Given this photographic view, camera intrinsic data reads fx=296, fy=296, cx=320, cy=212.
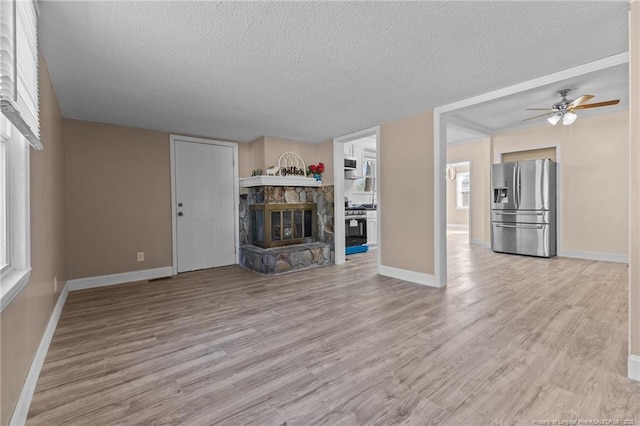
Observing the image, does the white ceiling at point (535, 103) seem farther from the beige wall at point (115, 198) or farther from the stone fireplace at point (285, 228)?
the beige wall at point (115, 198)

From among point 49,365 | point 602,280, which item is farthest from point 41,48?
point 602,280

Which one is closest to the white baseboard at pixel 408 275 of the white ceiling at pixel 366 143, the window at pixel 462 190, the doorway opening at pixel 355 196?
the doorway opening at pixel 355 196

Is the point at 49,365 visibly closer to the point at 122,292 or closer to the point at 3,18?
the point at 122,292

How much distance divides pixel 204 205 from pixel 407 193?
316 cm

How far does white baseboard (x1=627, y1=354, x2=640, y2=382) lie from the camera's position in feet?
5.57

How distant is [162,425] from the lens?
141 cm

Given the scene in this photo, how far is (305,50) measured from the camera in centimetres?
216

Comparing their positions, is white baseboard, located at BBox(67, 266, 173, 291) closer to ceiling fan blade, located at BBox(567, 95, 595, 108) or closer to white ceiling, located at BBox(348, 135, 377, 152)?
white ceiling, located at BBox(348, 135, 377, 152)

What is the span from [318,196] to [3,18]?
447 cm

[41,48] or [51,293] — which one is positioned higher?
[41,48]

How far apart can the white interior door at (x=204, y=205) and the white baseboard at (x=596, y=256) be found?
580cm

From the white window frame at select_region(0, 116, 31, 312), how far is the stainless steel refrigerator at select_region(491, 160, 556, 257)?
6.48 meters

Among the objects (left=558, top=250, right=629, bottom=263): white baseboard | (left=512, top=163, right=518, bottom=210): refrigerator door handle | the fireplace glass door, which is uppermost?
(left=512, top=163, right=518, bottom=210): refrigerator door handle

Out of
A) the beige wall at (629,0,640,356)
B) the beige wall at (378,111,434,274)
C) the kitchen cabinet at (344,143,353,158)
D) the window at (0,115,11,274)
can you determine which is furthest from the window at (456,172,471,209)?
the window at (0,115,11,274)
